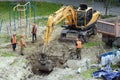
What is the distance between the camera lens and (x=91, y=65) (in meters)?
23.6

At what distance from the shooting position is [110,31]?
26734 mm

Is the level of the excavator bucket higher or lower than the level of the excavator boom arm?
lower

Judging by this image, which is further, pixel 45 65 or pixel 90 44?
pixel 90 44

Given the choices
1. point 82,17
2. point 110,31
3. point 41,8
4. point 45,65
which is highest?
point 82,17

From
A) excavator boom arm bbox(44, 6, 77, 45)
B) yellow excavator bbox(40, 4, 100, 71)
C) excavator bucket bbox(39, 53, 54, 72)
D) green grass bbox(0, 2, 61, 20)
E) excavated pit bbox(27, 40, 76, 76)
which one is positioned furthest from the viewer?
green grass bbox(0, 2, 61, 20)

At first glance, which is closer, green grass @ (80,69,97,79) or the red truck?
green grass @ (80,69,97,79)

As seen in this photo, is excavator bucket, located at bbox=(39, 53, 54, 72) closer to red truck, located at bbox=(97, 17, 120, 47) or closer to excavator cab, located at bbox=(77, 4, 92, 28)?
red truck, located at bbox=(97, 17, 120, 47)

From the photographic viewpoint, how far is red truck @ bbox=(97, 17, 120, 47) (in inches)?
1035

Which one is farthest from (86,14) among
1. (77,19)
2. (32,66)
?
(32,66)

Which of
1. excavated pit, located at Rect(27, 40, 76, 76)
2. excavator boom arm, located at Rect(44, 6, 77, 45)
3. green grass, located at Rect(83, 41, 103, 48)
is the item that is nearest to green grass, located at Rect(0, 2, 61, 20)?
excavator boom arm, located at Rect(44, 6, 77, 45)

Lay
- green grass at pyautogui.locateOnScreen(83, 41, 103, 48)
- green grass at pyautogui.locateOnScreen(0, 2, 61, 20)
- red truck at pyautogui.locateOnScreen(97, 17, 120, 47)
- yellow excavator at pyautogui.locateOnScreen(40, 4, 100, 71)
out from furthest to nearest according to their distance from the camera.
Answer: green grass at pyautogui.locateOnScreen(0, 2, 61, 20) → yellow excavator at pyautogui.locateOnScreen(40, 4, 100, 71) → green grass at pyautogui.locateOnScreen(83, 41, 103, 48) → red truck at pyautogui.locateOnScreen(97, 17, 120, 47)

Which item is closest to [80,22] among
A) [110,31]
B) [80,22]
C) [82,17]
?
[80,22]

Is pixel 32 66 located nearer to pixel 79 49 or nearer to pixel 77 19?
pixel 79 49

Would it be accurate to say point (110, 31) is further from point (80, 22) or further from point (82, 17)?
point (80, 22)
